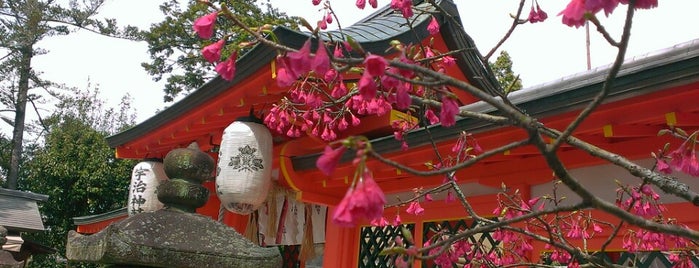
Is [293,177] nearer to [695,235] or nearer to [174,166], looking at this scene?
[174,166]

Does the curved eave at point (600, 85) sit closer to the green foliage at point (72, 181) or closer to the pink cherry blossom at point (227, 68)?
the pink cherry blossom at point (227, 68)

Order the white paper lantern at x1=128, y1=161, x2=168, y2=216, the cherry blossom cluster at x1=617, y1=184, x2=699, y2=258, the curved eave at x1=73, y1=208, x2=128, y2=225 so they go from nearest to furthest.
→ the cherry blossom cluster at x1=617, y1=184, x2=699, y2=258 < the white paper lantern at x1=128, y1=161, x2=168, y2=216 < the curved eave at x1=73, y1=208, x2=128, y2=225

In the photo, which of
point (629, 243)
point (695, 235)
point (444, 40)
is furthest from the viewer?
point (444, 40)

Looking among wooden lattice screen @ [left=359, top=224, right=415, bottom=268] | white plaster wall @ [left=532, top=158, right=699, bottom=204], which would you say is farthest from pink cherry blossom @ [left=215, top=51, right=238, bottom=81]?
wooden lattice screen @ [left=359, top=224, right=415, bottom=268]

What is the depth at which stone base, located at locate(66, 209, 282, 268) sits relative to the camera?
6.60ft

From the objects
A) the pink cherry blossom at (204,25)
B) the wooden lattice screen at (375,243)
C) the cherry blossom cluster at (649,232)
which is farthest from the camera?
the wooden lattice screen at (375,243)

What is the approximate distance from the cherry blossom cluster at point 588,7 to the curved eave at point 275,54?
99.8 inches

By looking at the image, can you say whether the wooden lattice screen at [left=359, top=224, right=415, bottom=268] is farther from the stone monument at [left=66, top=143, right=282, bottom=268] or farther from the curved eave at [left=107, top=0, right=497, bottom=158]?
the stone monument at [left=66, top=143, right=282, bottom=268]

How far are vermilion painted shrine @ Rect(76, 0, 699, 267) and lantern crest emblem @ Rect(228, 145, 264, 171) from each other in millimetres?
264

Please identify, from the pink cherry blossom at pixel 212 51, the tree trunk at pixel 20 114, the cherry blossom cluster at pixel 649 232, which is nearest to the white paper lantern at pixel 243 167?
the cherry blossom cluster at pixel 649 232

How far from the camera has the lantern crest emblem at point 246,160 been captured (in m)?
4.94

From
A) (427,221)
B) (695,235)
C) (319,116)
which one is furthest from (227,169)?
(695,235)

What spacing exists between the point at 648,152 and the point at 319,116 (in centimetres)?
205

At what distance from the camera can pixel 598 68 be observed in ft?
10.5
